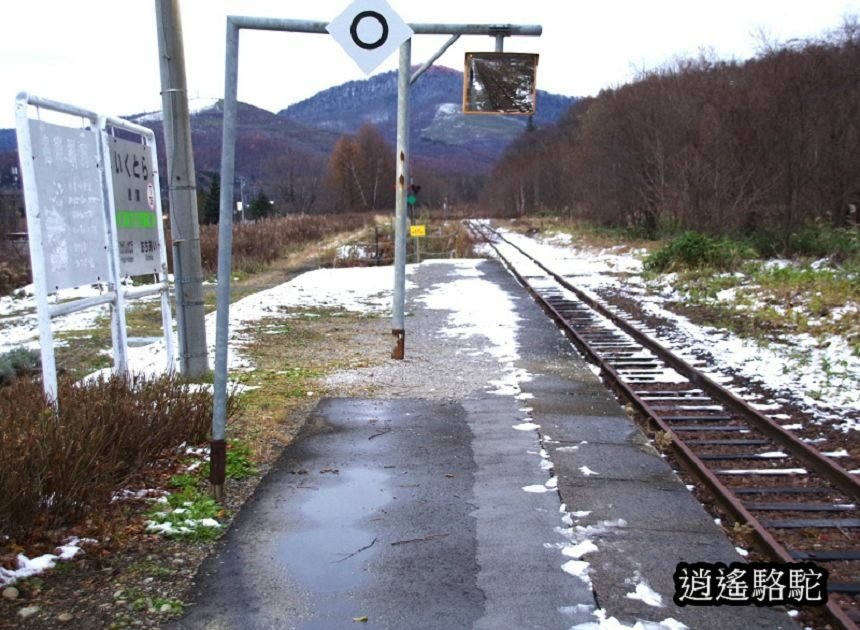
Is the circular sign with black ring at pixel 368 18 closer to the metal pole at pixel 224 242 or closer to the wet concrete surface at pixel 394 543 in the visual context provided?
the metal pole at pixel 224 242

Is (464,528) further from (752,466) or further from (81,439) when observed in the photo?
(752,466)

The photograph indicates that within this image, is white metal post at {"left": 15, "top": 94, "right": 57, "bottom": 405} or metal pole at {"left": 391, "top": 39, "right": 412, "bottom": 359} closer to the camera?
white metal post at {"left": 15, "top": 94, "right": 57, "bottom": 405}

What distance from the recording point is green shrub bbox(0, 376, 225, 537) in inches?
156

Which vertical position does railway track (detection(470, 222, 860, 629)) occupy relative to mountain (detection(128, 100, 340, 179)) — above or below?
below

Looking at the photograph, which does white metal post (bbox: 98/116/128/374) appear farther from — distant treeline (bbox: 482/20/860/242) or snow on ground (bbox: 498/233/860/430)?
distant treeline (bbox: 482/20/860/242)

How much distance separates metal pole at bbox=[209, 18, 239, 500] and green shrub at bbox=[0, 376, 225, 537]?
1.87 ft

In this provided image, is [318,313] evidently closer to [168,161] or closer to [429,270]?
[168,161]

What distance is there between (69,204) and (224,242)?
1788 mm

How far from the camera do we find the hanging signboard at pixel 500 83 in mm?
7980

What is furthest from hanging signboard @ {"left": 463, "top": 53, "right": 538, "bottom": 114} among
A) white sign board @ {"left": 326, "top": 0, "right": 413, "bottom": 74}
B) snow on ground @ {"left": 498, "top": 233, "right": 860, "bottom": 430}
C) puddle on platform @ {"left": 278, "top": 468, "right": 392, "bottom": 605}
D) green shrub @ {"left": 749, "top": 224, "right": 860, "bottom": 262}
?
green shrub @ {"left": 749, "top": 224, "right": 860, "bottom": 262}

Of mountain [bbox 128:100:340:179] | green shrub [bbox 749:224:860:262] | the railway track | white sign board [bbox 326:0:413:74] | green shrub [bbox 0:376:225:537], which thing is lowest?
the railway track

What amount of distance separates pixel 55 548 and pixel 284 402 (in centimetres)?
386

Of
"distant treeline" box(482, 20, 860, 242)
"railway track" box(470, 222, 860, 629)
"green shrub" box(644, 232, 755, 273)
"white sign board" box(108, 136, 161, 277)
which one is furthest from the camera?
"distant treeline" box(482, 20, 860, 242)

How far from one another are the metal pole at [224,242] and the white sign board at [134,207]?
2.32m
